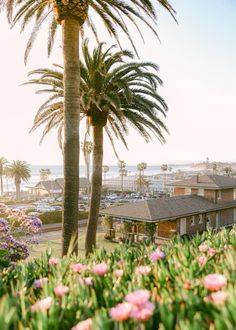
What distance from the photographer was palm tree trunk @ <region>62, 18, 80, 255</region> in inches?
356

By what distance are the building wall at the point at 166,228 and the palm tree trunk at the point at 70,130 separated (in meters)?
20.8

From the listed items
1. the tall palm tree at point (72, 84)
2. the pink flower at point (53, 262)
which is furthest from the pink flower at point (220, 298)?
the tall palm tree at point (72, 84)

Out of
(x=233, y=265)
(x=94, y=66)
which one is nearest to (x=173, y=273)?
(x=233, y=265)

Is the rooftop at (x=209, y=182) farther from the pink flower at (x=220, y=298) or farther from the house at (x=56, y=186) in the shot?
the house at (x=56, y=186)

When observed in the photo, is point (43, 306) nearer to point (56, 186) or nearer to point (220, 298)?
point (220, 298)

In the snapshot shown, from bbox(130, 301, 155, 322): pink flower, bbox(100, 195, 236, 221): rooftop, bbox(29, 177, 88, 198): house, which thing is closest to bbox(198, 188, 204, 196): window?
bbox(100, 195, 236, 221): rooftop

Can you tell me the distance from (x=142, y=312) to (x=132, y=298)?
0.16 metres

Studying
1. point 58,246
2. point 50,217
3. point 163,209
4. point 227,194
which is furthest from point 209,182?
point 50,217

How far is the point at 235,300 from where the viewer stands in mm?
2012

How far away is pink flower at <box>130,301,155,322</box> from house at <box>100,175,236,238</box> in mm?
24334

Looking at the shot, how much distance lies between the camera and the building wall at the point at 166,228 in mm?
28897

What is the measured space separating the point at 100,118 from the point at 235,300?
13.3 m

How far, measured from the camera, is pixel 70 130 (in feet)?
30.3

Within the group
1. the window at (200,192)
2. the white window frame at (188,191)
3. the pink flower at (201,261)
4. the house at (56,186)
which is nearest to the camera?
the pink flower at (201,261)
